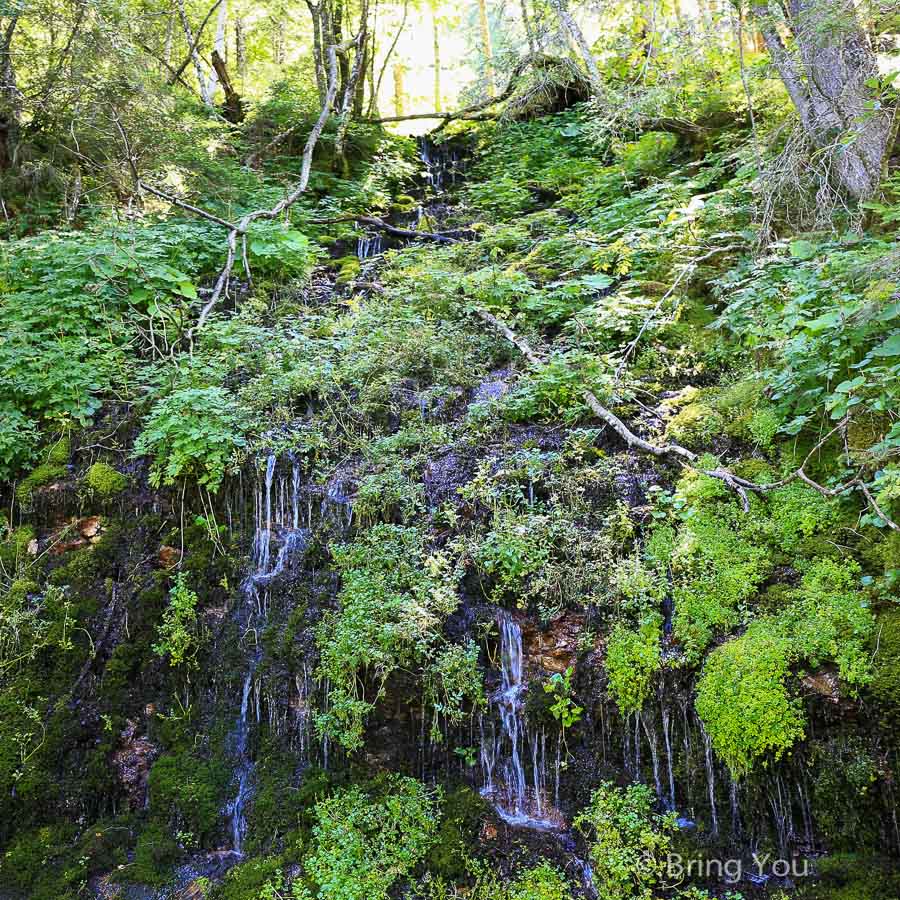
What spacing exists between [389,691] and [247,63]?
18.3 m

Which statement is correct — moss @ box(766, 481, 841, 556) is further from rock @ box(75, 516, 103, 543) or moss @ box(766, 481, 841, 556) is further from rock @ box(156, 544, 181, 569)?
rock @ box(75, 516, 103, 543)

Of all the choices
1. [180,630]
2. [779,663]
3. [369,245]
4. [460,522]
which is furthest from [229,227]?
[779,663]

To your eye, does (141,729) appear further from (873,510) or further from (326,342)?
(873,510)

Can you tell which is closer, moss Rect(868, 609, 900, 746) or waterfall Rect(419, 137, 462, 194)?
moss Rect(868, 609, 900, 746)

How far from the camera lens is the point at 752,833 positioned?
377 centimetres

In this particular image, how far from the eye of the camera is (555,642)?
4641 millimetres

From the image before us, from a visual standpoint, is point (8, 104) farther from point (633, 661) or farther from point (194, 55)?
point (633, 661)

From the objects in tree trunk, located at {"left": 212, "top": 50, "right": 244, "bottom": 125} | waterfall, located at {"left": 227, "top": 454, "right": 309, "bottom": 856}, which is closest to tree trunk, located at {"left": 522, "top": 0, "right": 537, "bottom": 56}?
tree trunk, located at {"left": 212, "top": 50, "right": 244, "bottom": 125}

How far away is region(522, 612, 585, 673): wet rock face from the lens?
4.57 meters

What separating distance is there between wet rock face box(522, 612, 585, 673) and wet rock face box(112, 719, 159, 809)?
3.14m

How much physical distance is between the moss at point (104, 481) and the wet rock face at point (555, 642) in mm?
4153

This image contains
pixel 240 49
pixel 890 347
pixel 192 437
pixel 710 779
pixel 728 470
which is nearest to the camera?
pixel 710 779

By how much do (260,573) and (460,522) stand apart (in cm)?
187

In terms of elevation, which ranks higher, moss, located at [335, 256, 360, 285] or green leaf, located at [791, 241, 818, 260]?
moss, located at [335, 256, 360, 285]
